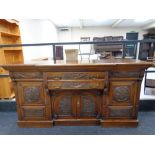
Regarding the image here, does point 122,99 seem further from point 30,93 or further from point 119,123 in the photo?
point 30,93

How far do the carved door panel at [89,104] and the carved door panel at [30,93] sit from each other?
48 centimetres

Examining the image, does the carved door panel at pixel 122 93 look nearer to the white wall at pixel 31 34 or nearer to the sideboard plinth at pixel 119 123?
the sideboard plinth at pixel 119 123

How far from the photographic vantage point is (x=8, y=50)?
3.40m

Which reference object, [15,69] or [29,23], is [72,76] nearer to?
[15,69]

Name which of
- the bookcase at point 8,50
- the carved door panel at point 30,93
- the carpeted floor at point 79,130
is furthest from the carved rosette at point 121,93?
the bookcase at point 8,50

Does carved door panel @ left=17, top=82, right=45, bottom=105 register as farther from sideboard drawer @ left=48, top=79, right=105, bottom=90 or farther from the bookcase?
the bookcase

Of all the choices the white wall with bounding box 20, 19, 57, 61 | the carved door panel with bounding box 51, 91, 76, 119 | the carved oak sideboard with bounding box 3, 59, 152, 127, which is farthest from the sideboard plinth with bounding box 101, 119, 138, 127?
the white wall with bounding box 20, 19, 57, 61

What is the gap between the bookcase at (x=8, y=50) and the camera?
3037 mm

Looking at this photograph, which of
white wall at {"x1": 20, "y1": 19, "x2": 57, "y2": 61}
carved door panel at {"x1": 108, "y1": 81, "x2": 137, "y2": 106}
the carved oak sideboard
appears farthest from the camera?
white wall at {"x1": 20, "y1": 19, "x2": 57, "y2": 61}

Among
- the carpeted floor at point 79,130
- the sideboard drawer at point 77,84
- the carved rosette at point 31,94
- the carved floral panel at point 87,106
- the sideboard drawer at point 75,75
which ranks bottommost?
the carpeted floor at point 79,130

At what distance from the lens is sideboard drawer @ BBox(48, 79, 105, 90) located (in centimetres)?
174

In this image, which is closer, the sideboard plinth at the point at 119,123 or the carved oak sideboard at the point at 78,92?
the carved oak sideboard at the point at 78,92

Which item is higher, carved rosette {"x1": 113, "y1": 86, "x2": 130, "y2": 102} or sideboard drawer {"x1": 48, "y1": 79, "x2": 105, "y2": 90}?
sideboard drawer {"x1": 48, "y1": 79, "x2": 105, "y2": 90}

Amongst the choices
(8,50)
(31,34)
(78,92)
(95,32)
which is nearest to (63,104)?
(78,92)
